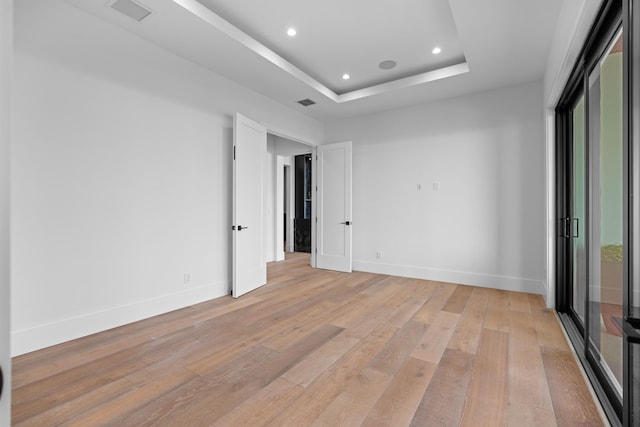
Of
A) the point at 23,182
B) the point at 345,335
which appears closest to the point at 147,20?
the point at 23,182

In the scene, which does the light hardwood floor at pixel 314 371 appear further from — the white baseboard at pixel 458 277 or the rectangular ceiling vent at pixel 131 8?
the rectangular ceiling vent at pixel 131 8

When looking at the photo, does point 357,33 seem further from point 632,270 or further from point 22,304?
point 22,304

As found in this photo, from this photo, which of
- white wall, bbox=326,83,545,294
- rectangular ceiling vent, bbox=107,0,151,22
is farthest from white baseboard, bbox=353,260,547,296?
rectangular ceiling vent, bbox=107,0,151,22

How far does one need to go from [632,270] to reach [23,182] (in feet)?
12.4

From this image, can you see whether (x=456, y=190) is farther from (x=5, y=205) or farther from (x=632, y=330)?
(x=5, y=205)

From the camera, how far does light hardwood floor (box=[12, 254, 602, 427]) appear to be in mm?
1700

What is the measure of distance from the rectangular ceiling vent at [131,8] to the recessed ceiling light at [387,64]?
8.75 feet

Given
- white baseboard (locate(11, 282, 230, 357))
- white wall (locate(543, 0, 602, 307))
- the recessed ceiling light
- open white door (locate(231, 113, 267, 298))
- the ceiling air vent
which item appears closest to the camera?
white wall (locate(543, 0, 602, 307))

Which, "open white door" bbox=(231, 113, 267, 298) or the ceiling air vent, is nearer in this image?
"open white door" bbox=(231, 113, 267, 298)

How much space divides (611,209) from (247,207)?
3.53 meters

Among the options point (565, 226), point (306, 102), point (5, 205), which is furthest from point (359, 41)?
point (5, 205)

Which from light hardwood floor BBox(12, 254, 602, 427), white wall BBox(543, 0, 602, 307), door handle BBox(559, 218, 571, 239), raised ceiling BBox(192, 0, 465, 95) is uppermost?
raised ceiling BBox(192, 0, 465, 95)

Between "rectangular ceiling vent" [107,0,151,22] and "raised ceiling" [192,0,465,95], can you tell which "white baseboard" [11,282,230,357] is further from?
"raised ceiling" [192,0,465,95]

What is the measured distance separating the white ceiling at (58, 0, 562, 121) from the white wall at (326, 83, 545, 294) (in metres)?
0.43
